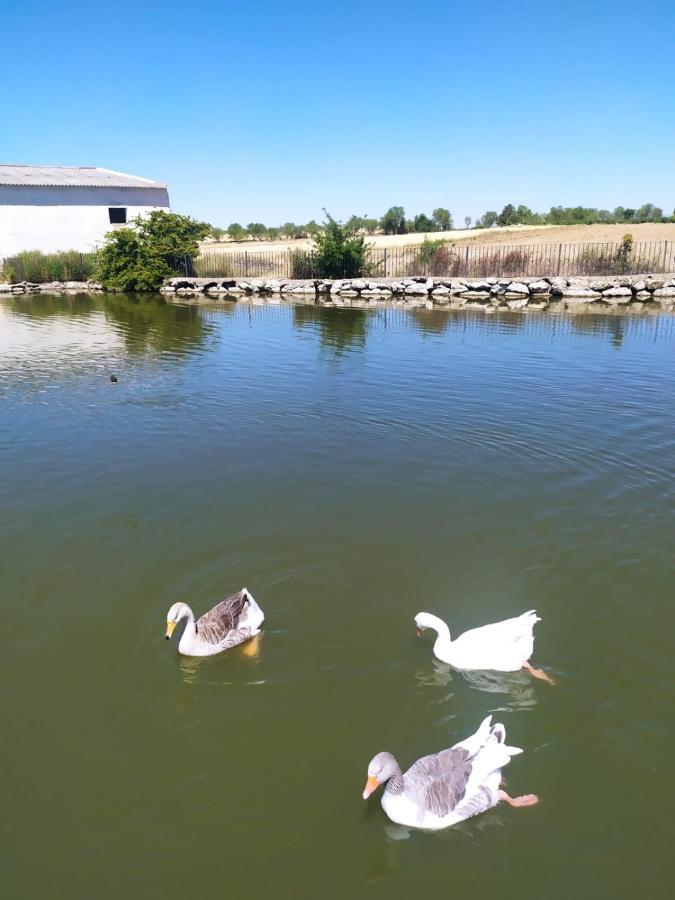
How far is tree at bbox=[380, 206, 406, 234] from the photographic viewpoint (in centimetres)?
9420

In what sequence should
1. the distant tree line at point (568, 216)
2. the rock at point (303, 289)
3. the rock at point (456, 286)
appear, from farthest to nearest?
1. the distant tree line at point (568, 216)
2. the rock at point (303, 289)
3. the rock at point (456, 286)

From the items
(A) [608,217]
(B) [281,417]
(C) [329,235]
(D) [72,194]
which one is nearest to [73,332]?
(B) [281,417]

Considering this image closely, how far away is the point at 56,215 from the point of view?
51594 millimetres

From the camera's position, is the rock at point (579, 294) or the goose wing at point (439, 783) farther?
the rock at point (579, 294)

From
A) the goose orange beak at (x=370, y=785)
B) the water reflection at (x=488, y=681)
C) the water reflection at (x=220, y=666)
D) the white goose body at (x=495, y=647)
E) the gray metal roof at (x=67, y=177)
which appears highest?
the gray metal roof at (x=67, y=177)

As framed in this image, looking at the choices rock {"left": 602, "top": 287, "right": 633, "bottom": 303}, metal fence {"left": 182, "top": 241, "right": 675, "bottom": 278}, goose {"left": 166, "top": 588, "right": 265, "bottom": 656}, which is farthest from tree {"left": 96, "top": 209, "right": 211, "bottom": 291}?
goose {"left": 166, "top": 588, "right": 265, "bottom": 656}

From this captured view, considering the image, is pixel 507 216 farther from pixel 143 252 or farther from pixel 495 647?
pixel 495 647

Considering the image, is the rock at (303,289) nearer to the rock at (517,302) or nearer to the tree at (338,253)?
the tree at (338,253)

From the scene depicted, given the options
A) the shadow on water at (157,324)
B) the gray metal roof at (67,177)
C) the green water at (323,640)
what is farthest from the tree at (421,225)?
the green water at (323,640)

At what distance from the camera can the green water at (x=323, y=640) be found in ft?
13.8

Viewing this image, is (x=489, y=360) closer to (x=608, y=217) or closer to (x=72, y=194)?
(x=72, y=194)

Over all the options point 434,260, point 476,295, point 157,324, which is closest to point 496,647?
point 157,324

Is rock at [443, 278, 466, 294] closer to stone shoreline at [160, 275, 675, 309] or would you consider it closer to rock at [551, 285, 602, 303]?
stone shoreline at [160, 275, 675, 309]

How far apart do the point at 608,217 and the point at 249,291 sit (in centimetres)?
7256
